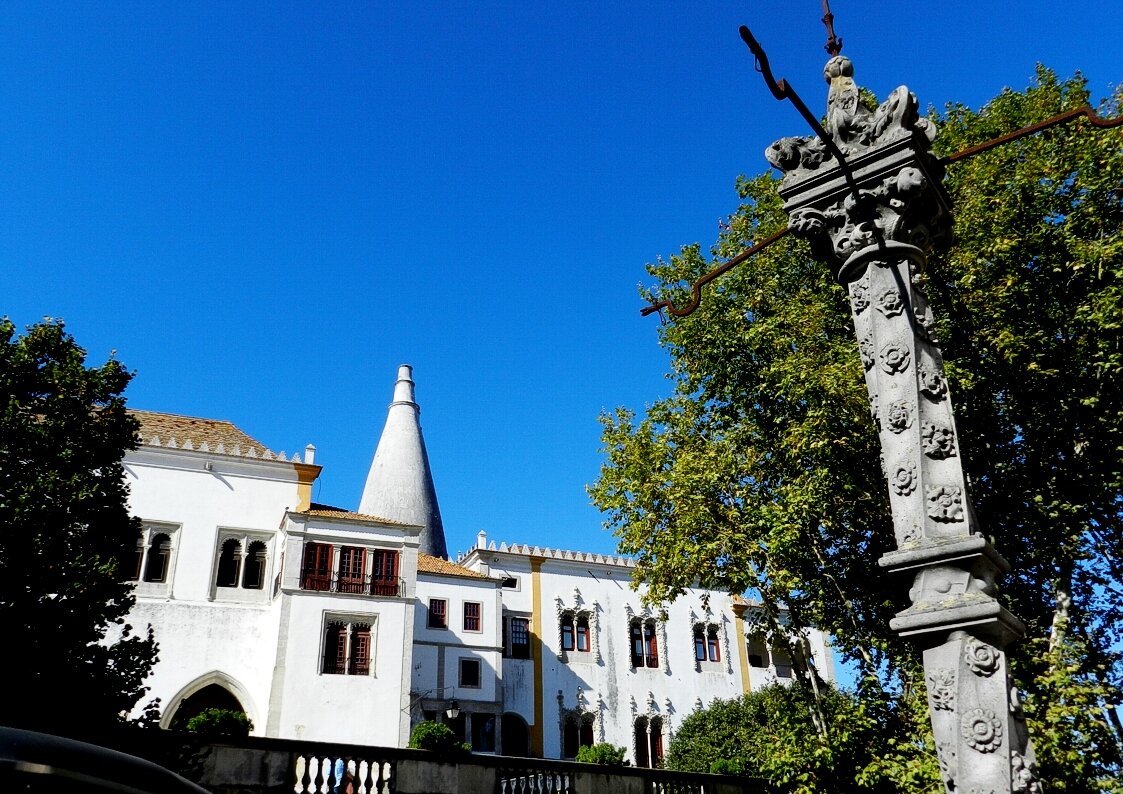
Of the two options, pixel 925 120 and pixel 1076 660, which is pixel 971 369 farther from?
pixel 925 120

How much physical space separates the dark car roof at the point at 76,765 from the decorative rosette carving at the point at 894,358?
5136 mm

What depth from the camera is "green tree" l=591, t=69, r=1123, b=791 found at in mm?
15688

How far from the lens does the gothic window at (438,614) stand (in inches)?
1609

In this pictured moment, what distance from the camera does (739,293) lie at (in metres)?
21.4

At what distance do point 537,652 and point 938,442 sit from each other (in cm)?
4014

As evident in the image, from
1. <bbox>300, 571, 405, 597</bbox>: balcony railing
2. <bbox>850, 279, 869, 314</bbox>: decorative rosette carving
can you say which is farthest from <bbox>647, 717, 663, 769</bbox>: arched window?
<bbox>850, 279, 869, 314</bbox>: decorative rosette carving

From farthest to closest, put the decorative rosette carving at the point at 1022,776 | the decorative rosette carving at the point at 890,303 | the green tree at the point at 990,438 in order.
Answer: the green tree at the point at 990,438
the decorative rosette carving at the point at 890,303
the decorative rosette carving at the point at 1022,776

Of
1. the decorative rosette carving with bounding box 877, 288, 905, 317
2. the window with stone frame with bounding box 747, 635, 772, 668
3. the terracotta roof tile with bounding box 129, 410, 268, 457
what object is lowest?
the decorative rosette carving with bounding box 877, 288, 905, 317

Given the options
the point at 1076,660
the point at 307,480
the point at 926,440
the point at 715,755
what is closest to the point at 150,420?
the point at 307,480

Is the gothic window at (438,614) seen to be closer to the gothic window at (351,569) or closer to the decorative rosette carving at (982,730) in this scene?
the gothic window at (351,569)

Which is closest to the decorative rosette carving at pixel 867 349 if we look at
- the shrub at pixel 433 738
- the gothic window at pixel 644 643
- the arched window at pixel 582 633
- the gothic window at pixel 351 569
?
the shrub at pixel 433 738

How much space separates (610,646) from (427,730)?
18443mm

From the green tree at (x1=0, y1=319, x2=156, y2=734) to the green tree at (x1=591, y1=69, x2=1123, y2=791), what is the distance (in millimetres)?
11636

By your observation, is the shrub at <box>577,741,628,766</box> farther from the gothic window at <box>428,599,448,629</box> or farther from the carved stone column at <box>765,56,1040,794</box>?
the carved stone column at <box>765,56,1040,794</box>
